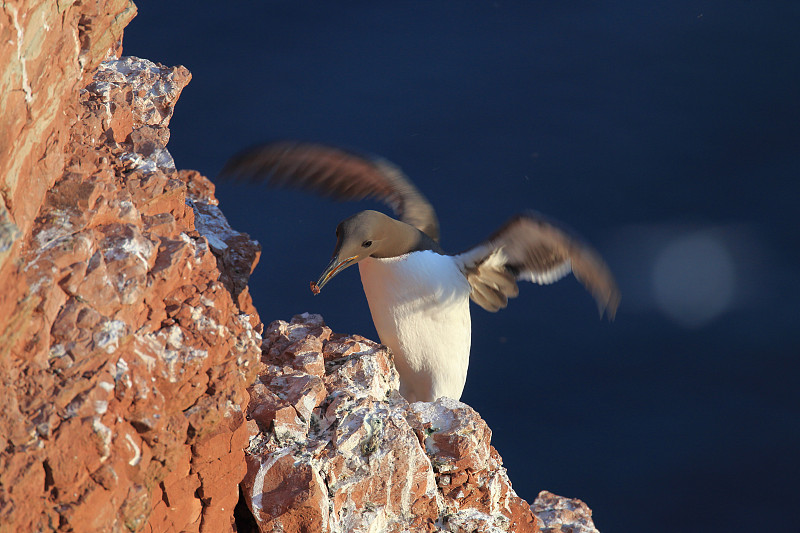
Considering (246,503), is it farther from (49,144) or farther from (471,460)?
(49,144)

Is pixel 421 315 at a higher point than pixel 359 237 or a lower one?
lower

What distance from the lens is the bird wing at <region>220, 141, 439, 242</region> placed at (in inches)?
181

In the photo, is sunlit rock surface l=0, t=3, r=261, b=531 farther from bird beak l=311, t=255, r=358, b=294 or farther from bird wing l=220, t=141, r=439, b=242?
bird wing l=220, t=141, r=439, b=242

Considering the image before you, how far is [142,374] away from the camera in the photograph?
97.2 inches

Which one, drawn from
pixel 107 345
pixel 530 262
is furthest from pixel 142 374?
pixel 530 262

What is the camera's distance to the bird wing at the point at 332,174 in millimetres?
4609

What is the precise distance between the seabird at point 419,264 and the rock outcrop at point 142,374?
837mm

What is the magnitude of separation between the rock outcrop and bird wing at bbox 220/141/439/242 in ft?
3.26

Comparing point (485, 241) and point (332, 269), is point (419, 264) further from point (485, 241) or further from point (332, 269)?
point (332, 269)

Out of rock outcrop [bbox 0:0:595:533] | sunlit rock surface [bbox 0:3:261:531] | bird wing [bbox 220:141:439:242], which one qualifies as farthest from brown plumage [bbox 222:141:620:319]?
sunlit rock surface [bbox 0:3:261:531]

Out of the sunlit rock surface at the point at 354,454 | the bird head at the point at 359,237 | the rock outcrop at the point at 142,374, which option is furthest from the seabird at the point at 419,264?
the rock outcrop at the point at 142,374

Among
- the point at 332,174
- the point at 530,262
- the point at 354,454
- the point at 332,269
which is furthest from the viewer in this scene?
the point at 332,174

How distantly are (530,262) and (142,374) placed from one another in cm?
276

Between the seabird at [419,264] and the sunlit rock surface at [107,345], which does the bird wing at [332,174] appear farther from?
the sunlit rock surface at [107,345]
